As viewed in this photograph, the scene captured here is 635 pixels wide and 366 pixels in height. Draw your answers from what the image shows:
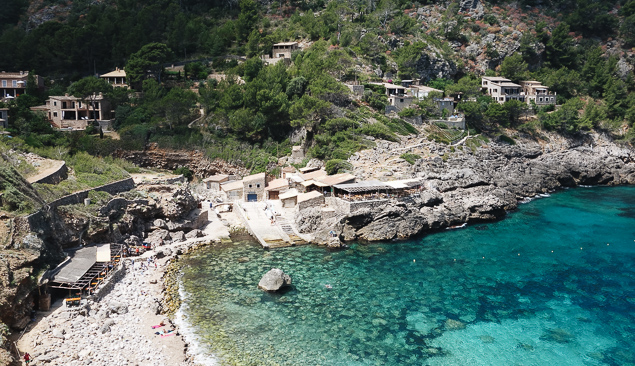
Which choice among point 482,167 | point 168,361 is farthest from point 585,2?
point 168,361

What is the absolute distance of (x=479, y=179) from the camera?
4397 cm

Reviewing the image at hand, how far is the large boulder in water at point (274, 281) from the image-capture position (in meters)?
26.5

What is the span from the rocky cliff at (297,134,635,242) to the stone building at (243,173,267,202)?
8051mm

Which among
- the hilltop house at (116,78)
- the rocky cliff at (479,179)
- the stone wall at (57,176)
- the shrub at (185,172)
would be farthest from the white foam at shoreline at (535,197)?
the hilltop house at (116,78)

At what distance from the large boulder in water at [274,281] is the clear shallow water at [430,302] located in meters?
0.48

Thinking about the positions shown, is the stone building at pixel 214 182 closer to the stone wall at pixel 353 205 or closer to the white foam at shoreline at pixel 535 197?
the stone wall at pixel 353 205

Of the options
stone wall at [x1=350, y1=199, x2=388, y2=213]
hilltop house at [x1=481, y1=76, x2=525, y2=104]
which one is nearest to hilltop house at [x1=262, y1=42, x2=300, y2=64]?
hilltop house at [x1=481, y1=76, x2=525, y2=104]

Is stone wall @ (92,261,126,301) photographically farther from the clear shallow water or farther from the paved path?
the paved path

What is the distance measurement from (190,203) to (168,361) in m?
19.0

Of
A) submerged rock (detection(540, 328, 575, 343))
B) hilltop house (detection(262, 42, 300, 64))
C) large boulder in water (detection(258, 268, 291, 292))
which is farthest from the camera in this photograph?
hilltop house (detection(262, 42, 300, 64))

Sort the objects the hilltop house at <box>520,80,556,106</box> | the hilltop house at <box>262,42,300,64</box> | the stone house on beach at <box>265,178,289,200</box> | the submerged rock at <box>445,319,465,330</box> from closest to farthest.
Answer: the submerged rock at <box>445,319,465,330</box>, the stone house on beach at <box>265,178,289,200</box>, the hilltop house at <box>520,80,556,106</box>, the hilltop house at <box>262,42,300,64</box>

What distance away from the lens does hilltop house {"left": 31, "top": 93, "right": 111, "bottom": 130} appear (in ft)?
171

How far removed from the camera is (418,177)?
43.1 meters

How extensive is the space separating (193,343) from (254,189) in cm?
2386
